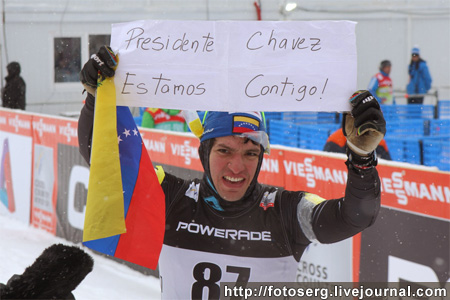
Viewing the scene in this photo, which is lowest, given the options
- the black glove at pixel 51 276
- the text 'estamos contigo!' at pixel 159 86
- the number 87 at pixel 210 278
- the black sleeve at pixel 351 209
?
the number 87 at pixel 210 278

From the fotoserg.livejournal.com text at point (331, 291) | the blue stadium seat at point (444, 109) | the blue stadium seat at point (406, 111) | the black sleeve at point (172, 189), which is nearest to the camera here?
the fotoserg.livejournal.com text at point (331, 291)

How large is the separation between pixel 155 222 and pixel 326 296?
278 cm

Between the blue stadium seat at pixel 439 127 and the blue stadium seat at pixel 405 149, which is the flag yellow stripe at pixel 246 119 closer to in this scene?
the blue stadium seat at pixel 405 149

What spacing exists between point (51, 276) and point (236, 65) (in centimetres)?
107

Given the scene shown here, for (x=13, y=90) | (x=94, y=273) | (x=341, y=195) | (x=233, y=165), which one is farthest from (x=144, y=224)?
(x=13, y=90)

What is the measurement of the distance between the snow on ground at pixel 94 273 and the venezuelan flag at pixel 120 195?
3.18 metres

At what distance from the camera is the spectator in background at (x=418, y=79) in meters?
15.1

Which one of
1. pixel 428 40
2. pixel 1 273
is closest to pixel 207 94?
pixel 1 273

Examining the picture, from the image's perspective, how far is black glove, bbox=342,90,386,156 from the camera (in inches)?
91.9

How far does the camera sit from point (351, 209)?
251 centimetres

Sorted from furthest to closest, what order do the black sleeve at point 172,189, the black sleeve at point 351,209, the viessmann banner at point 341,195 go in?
the viessmann banner at point 341,195, the black sleeve at point 172,189, the black sleeve at point 351,209

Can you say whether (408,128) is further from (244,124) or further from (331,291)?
(244,124)

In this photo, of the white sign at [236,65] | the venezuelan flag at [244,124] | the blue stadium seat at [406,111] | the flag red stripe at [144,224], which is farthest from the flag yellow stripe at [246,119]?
the blue stadium seat at [406,111]

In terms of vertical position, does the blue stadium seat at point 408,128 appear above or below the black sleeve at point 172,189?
above
